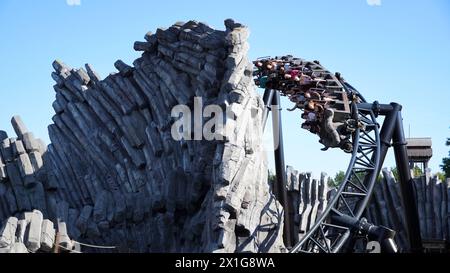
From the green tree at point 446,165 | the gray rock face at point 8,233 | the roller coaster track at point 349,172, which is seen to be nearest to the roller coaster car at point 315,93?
the roller coaster track at point 349,172

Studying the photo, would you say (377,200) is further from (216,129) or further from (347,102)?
→ (216,129)

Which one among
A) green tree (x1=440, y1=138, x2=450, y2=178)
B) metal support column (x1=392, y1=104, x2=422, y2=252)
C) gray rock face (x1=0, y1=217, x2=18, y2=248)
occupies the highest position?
green tree (x1=440, y1=138, x2=450, y2=178)

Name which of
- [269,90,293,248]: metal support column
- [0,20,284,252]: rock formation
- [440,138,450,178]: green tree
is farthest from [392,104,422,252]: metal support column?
[440,138,450,178]: green tree

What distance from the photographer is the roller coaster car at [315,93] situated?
60.8ft

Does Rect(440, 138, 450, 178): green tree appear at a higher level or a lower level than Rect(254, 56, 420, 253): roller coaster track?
higher

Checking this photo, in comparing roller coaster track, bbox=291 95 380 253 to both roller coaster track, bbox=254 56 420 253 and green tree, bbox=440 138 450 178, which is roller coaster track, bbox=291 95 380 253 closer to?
roller coaster track, bbox=254 56 420 253

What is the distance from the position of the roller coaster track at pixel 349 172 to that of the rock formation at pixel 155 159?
168cm

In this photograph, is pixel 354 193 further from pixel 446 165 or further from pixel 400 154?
pixel 446 165

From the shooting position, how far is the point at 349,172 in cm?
1741

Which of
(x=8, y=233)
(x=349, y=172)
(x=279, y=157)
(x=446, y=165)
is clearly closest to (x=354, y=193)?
(x=349, y=172)

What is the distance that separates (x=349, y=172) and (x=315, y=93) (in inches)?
93.8

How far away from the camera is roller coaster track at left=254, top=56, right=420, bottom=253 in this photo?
54.2 feet

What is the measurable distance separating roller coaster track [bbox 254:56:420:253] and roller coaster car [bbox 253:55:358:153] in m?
0.03
